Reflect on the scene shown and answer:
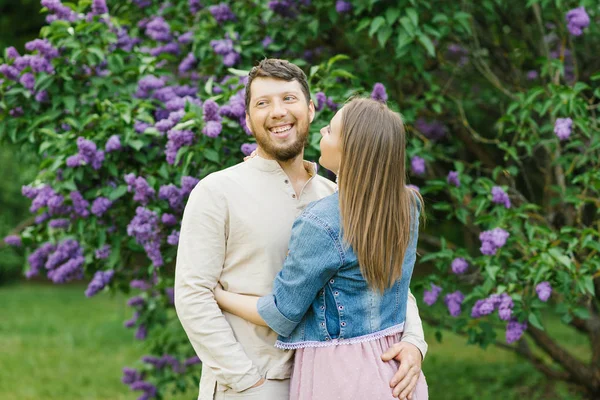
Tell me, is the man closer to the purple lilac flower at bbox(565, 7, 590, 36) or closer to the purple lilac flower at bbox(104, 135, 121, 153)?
the purple lilac flower at bbox(104, 135, 121, 153)

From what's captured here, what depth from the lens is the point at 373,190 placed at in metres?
2.10

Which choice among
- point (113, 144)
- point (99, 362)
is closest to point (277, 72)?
point (113, 144)

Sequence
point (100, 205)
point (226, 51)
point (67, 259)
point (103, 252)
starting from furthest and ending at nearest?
point (226, 51) < point (67, 259) < point (103, 252) < point (100, 205)

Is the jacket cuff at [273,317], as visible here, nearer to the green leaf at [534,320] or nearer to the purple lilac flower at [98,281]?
the green leaf at [534,320]

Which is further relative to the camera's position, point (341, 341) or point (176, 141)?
point (176, 141)

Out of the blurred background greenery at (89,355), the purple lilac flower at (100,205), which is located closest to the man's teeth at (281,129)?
the purple lilac flower at (100,205)

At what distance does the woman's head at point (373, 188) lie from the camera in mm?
2076

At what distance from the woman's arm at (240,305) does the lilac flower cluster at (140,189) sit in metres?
1.04

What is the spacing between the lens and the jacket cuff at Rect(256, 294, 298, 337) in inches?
82.7

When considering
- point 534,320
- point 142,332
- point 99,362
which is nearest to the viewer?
point 534,320

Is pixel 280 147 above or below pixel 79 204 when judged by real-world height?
above

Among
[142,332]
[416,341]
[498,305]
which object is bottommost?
[142,332]

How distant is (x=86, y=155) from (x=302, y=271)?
1.58m

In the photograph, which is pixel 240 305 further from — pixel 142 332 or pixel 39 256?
pixel 142 332
